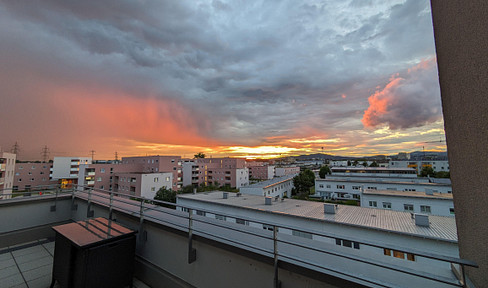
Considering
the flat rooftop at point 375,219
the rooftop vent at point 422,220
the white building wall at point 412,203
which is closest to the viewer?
the flat rooftop at point 375,219

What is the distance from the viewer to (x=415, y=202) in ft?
52.6

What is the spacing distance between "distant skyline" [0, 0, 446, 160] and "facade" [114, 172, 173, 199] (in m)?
15.3

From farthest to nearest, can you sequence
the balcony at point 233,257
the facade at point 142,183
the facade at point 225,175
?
the facade at point 225,175 < the facade at point 142,183 < the balcony at point 233,257

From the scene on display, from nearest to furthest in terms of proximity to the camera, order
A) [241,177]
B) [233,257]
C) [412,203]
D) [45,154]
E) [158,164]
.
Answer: [233,257] < [412,203] < [158,164] < [241,177] < [45,154]

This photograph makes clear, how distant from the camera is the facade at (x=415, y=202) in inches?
589

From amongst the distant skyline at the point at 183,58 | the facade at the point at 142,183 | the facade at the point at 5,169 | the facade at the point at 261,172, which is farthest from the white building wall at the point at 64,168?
the facade at the point at 261,172

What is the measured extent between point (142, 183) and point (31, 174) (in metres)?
36.4

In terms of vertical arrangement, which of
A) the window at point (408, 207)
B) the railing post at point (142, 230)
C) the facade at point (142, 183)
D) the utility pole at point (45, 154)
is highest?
the utility pole at point (45, 154)

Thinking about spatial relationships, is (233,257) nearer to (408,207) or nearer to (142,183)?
(408,207)

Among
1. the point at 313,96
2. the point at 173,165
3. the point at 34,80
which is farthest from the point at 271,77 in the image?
the point at 173,165

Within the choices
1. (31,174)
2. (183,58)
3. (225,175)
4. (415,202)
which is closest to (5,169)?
(31,174)

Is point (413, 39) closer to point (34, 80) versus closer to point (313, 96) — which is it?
point (313, 96)

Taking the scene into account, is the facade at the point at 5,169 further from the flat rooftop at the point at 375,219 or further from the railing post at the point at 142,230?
the railing post at the point at 142,230

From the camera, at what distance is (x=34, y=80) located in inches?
288
